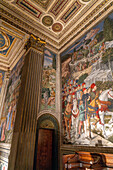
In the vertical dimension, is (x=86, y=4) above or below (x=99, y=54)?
above

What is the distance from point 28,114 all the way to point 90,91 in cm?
319

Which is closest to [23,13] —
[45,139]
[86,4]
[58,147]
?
[86,4]

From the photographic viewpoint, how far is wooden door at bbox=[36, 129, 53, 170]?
615 cm

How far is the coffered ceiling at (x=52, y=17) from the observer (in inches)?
280

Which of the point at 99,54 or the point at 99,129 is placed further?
the point at 99,54

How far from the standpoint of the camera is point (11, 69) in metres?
11.6

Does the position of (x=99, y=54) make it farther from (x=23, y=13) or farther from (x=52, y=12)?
(x=23, y=13)

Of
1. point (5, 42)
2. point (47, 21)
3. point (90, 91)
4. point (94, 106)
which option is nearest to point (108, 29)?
point (90, 91)

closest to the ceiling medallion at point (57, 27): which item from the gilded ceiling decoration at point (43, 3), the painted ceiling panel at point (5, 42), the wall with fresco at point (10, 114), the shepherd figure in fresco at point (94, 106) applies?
the gilded ceiling decoration at point (43, 3)

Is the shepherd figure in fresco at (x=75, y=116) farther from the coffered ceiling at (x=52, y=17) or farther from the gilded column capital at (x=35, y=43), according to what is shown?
the coffered ceiling at (x=52, y=17)

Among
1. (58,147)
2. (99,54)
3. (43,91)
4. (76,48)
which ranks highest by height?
(76,48)

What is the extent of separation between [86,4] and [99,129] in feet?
22.5

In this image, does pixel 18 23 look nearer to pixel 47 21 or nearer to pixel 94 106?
pixel 47 21

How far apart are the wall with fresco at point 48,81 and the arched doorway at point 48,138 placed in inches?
27.7
